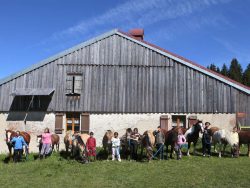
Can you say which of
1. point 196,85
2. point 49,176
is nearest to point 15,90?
point 49,176

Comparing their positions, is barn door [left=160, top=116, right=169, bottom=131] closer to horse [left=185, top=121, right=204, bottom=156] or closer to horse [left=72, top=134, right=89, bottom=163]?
horse [left=185, top=121, right=204, bottom=156]

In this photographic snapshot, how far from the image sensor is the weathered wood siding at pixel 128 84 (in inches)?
833

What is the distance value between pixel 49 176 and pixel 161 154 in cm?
544

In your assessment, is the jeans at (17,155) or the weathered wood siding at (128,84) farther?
the weathered wood siding at (128,84)

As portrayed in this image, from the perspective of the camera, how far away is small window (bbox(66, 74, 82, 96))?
2159 cm

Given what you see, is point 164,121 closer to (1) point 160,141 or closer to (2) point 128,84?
(2) point 128,84

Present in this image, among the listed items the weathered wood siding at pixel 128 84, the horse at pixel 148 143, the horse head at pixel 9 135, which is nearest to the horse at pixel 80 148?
the horse at pixel 148 143

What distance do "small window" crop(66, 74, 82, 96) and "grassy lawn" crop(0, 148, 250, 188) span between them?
6.17 metres

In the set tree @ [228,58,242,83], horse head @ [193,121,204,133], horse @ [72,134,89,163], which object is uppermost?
tree @ [228,58,242,83]

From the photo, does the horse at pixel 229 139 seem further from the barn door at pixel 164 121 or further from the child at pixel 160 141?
the barn door at pixel 164 121

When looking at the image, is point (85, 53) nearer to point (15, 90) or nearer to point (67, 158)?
point (15, 90)

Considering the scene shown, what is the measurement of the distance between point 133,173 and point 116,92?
9.01 meters

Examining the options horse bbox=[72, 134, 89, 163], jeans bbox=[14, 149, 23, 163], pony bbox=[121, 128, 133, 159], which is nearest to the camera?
horse bbox=[72, 134, 89, 163]

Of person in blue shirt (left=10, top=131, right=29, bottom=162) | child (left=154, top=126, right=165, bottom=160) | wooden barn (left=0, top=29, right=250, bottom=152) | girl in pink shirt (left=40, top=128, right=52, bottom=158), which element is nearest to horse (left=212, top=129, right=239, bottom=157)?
child (left=154, top=126, right=165, bottom=160)
